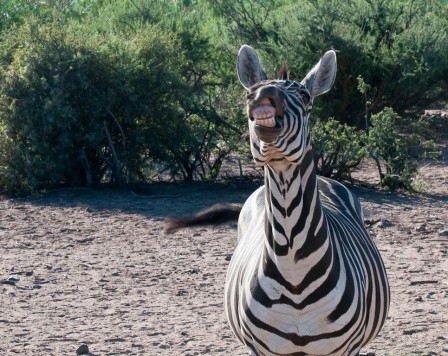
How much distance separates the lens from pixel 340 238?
434 cm

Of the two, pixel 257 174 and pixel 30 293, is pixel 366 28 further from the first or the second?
pixel 30 293

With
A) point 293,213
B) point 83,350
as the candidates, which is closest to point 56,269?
point 83,350

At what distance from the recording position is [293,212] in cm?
382

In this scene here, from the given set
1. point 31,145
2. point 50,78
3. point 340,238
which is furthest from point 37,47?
point 340,238

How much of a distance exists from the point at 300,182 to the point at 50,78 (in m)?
7.90

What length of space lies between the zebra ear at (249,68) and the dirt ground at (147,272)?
7.18 ft

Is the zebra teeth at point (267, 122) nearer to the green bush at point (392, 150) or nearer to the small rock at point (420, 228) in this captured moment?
the small rock at point (420, 228)

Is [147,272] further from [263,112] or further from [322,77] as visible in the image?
[263,112]

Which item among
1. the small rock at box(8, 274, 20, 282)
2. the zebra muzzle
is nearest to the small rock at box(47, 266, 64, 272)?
the small rock at box(8, 274, 20, 282)

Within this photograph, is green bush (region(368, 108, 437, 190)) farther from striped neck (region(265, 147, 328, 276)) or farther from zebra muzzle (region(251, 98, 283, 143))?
zebra muzzle (region(251, 98, 283, 143))

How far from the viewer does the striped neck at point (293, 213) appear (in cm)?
378

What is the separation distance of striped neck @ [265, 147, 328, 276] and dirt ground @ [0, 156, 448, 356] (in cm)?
205

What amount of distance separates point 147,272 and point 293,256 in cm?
421

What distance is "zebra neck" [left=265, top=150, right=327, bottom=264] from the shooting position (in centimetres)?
378
